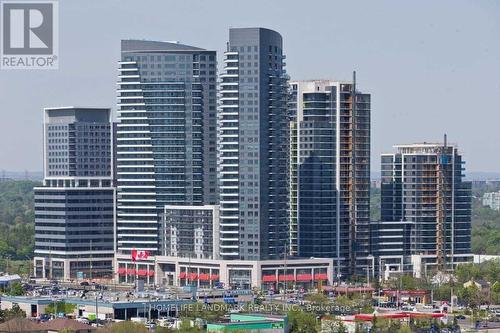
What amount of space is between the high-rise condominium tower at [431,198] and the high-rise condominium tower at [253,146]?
20.6ft

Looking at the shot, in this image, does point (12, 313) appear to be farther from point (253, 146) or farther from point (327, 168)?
point (327, 168)

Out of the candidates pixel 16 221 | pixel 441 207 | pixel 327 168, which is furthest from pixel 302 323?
pixel 16 221

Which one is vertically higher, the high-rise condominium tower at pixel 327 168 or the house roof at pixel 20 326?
the high-rise condominium tower at pixel 327 168

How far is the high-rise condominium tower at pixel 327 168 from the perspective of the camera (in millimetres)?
57938

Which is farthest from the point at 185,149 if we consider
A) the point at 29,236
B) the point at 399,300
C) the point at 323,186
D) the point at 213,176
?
the point at 29,236

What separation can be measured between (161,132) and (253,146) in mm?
5528

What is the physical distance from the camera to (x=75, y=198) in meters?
60.3

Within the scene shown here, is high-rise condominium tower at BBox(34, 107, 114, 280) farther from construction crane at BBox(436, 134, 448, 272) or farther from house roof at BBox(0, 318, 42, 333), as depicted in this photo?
house roof at BBox(0, 318, 42, 333)

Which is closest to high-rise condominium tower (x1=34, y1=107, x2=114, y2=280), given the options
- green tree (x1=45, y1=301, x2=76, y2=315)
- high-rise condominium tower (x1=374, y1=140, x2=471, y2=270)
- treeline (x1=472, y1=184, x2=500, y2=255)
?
high-rise condominium tower (x1=374, y1=140, x2=471, y2=270)

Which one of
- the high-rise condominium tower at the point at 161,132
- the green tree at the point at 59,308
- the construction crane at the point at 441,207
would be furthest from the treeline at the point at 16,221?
the green tree at the point at 59,308

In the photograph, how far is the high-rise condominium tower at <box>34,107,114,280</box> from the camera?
2382 inches

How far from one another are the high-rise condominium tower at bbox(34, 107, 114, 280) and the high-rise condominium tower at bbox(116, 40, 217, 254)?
115 cm

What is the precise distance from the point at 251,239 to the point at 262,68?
216 inches

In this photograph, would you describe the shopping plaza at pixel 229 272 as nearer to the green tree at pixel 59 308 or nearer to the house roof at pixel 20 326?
the green tree at pixel 59 308
